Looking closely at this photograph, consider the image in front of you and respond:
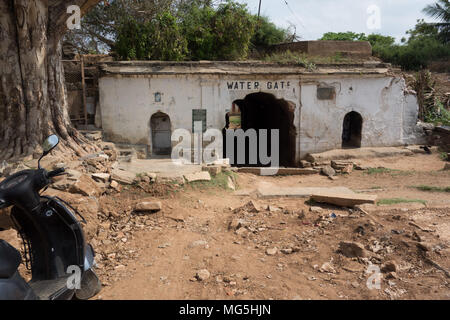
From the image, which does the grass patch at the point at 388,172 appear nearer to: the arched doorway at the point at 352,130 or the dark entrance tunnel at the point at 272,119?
the arched doorway at the point at 352,130

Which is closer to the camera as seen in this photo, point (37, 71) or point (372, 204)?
point (372, 204)

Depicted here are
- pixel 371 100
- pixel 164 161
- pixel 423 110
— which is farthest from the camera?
pixel 423 110

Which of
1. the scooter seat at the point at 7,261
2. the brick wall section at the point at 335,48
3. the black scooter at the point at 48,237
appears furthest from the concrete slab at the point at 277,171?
the scooter seat at the point at 7,261

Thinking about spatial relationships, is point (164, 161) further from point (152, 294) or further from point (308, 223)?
point (152, 294)

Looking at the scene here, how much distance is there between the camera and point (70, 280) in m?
3.57

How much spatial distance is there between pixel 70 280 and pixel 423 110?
18.3m

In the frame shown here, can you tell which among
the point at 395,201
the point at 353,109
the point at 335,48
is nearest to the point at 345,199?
the point at 395,201

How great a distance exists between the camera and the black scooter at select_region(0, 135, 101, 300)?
3.25 metres

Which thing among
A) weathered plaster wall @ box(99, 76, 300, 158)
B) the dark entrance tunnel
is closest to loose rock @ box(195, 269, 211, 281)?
weathered plaster wall @ box(99, 76, 300, 158)

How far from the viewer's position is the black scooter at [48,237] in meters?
3.25

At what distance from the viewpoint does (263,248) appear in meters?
5.45

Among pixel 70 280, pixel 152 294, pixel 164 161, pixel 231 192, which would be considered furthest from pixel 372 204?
pixel 164 161

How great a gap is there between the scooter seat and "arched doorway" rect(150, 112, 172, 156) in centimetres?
1031

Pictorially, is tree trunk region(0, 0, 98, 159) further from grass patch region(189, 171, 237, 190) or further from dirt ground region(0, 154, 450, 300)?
grass patch region(189, 171, 237, 190)
